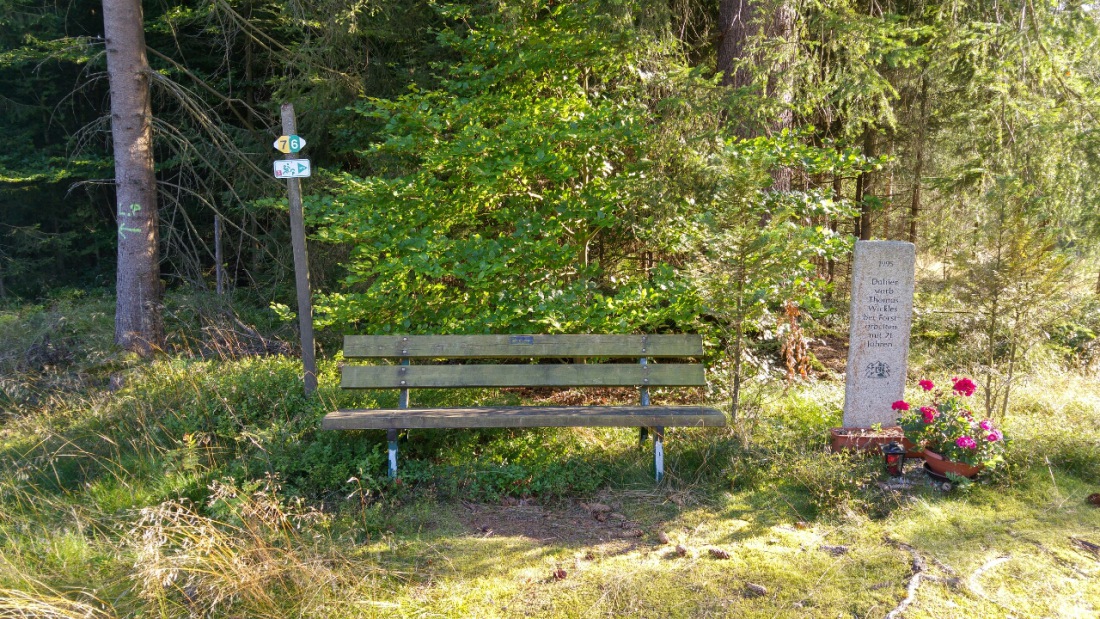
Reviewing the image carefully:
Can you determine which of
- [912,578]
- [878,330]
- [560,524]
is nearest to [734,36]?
[878,330]

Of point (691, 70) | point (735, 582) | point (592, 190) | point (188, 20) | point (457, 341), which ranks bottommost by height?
point (735, 582)

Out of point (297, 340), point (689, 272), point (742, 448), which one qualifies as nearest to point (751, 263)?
point (689, 272)

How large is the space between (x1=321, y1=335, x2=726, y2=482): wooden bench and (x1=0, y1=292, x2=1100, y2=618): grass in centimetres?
32

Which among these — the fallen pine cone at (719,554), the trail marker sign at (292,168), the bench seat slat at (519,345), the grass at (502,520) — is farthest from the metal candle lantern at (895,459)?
the trail marker sign at (292,168)

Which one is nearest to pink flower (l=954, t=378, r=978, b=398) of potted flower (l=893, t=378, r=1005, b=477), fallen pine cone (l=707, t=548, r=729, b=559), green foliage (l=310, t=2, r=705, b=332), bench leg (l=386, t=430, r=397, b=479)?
potted flower (l=893, t=378, r=1005, b=477)

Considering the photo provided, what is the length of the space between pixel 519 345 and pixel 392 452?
3.88ft

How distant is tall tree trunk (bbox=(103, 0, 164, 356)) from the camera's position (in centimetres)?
743

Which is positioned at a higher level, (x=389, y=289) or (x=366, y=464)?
(x=389, y=289)

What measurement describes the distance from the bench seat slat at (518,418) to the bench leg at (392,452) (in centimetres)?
6

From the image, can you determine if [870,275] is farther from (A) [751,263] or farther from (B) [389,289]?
(B) [389,289]

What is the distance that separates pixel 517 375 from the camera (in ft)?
15.6

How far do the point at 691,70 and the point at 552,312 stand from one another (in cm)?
257

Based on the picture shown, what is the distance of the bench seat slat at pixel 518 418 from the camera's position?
4285mm

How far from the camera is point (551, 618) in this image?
118 inches
